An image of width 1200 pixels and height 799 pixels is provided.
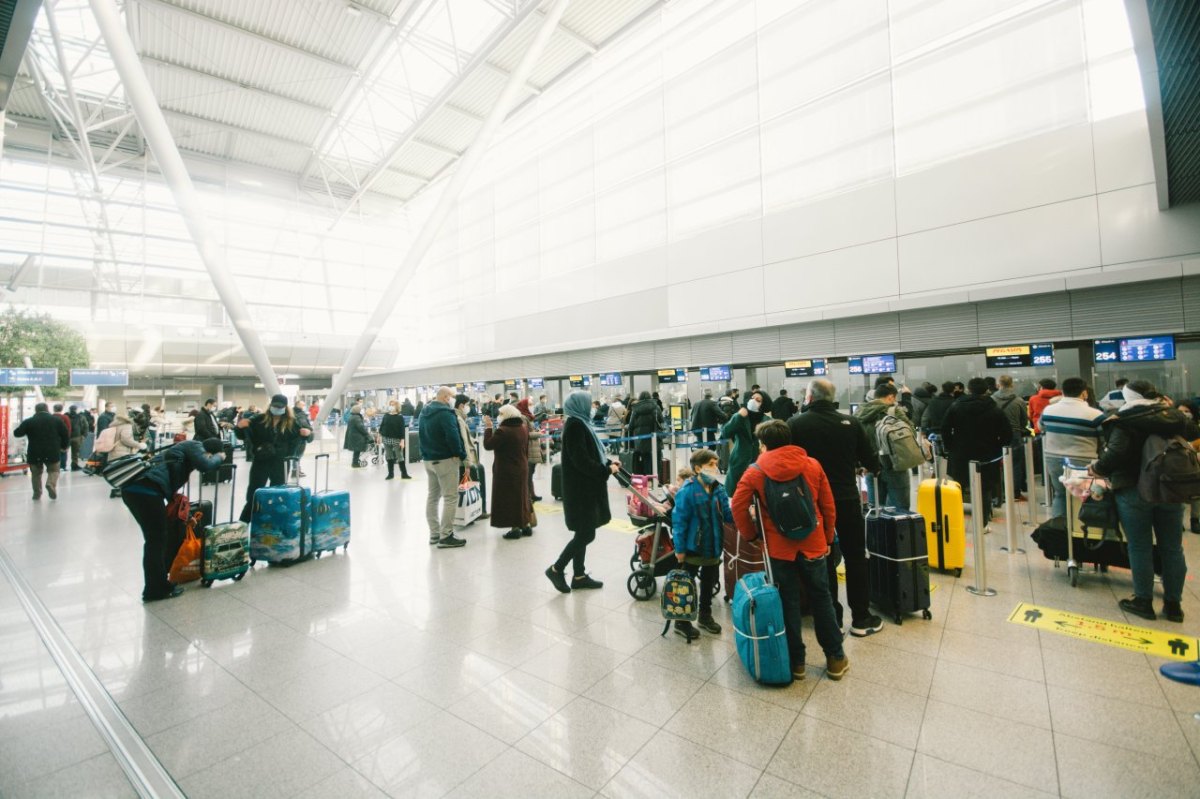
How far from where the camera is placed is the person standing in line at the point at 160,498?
177 inches

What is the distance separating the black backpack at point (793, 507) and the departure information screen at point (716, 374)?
12176 mm

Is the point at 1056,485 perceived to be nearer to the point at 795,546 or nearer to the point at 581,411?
the point at 795,546

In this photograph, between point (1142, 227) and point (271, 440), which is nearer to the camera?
point (271, 440)

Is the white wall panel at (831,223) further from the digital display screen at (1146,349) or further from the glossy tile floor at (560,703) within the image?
the glossy tile floor at (560,703)

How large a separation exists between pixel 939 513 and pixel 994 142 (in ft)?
33.5

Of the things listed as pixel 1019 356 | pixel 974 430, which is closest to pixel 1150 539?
pixel 974 430

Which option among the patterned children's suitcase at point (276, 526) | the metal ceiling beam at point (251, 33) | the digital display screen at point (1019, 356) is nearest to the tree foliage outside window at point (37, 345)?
the metal ceiling beam at point (251, 33)

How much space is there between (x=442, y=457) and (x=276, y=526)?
6.13 ft

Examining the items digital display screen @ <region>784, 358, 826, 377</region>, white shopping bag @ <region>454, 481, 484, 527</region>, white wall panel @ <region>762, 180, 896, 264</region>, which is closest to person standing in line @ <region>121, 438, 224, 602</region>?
white shopping bag @ <region>454, 481, 484, 527</region>

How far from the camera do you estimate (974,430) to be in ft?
19.7

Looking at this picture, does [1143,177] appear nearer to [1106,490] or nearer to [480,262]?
[1106,490]

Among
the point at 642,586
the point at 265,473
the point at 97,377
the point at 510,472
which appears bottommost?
the point at 642,586

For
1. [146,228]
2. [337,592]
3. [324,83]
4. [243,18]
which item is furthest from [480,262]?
[337,592]

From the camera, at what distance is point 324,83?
2148 cm
